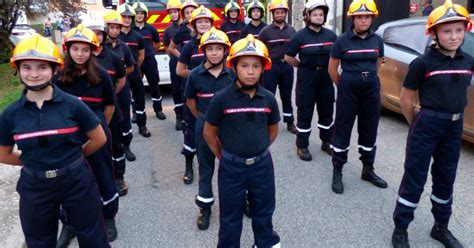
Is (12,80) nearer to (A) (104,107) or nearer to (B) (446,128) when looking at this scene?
(A) (104,107)

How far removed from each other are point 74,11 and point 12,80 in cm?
1261

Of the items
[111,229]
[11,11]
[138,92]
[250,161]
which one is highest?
[11,11]

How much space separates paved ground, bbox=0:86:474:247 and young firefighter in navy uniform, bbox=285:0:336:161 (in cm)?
45

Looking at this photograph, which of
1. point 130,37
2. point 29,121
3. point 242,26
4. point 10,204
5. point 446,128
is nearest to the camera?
point 29,121

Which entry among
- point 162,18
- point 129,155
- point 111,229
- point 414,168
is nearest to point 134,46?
point 129,155

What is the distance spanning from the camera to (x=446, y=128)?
3.36 metres

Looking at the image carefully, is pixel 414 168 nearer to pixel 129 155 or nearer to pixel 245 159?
pixel 245 159

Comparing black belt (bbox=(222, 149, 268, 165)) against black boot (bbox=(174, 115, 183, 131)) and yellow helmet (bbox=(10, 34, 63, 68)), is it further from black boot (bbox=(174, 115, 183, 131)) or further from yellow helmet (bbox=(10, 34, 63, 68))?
black boot (bbox=(174, 115, 183, 131))

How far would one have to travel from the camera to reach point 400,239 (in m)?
3.62

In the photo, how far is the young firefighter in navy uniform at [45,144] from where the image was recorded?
272 centimetres

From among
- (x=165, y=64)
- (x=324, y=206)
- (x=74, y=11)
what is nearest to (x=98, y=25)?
(x=324, y=206)

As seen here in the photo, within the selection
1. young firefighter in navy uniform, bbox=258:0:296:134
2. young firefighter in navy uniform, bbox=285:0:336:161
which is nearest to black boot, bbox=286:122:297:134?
young firefighter in navy uniform, bbox=258:0:296:134

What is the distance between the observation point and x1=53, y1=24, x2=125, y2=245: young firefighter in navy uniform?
3.54 metres

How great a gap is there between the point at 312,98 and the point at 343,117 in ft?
3.14
